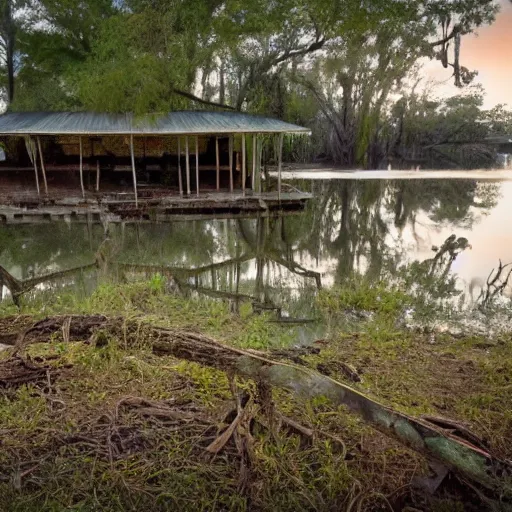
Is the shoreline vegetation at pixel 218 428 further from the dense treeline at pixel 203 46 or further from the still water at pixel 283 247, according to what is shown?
the dense treeline at pixel 203 46

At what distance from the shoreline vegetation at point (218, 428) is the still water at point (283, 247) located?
3361 millimetres

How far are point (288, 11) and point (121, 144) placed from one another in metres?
9.18

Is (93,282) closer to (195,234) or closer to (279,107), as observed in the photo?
(195,234)

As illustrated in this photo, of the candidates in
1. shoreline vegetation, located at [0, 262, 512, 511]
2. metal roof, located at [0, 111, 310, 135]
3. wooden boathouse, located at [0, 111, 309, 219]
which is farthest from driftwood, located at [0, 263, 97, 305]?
metal roof, located at [0, 111, 310, 135]

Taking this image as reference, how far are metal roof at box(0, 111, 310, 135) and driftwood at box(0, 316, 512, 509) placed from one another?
13.0 metres

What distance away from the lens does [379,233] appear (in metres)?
15.7

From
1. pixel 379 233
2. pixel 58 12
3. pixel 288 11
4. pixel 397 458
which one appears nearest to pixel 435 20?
pixel 288 11

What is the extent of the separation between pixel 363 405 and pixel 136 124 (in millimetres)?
15538

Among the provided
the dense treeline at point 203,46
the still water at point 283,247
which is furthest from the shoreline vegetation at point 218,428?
the dense treeline at point 203,46

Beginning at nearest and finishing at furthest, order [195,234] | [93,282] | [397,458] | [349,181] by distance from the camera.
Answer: [397,458]
[93,282]
[195,234]
[349,181]

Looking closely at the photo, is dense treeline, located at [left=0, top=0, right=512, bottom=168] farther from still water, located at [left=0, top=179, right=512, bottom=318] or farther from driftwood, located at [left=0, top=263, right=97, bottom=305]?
driftwood, located at [left=0, top=263, right=97, bottom=305]

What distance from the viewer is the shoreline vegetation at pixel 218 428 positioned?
9.42ft

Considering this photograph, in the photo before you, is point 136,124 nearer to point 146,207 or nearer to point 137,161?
point 137,161

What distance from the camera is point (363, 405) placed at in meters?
2.89
